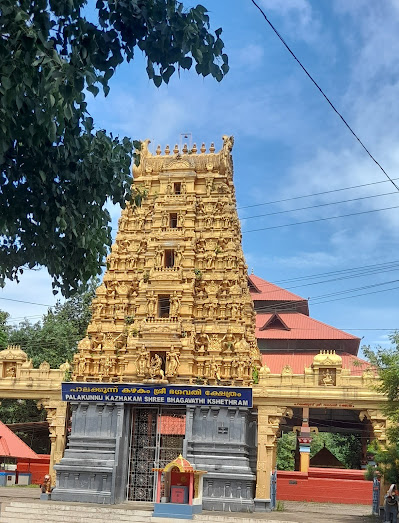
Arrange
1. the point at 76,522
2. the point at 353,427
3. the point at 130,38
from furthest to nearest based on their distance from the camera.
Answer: the point at 353,427
the point at 76,522
the point at 130,38

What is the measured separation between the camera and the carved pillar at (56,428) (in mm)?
27844

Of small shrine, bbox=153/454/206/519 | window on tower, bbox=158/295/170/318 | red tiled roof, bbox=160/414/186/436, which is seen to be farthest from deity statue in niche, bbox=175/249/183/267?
small shrine, bbox=153/454/206/519

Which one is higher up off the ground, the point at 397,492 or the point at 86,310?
the point at 86,310

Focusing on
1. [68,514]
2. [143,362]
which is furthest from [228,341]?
[68,514]

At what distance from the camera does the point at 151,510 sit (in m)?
23.1

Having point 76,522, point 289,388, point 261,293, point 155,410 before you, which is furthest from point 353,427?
point 76,522

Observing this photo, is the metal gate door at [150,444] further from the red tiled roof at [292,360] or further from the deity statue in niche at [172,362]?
the red tiled roof at [292,360]

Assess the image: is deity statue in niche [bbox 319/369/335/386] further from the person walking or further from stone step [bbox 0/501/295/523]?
the person walking

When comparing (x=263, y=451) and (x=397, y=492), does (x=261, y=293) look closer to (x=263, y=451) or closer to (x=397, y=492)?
(x=263, y=451)

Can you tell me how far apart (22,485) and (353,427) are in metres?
21.1

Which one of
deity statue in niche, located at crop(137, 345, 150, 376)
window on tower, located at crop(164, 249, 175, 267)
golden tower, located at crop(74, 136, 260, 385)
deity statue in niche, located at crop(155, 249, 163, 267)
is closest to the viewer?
deity statue in niche, located at crop(137, 345, 150, 376)

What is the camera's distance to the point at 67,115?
23.6 ft

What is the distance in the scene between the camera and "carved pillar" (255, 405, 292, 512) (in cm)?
2552

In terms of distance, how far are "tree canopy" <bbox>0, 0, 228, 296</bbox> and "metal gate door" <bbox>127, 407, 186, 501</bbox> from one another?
17.1 meters
